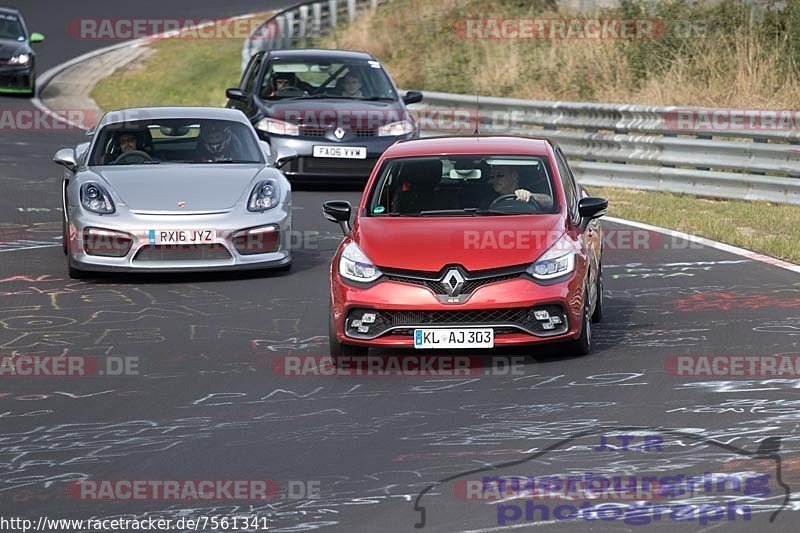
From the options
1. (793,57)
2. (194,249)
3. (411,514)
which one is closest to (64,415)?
(411,514)

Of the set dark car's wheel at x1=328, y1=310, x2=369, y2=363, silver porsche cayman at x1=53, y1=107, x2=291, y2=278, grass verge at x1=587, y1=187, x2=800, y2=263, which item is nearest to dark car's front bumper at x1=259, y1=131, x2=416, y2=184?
grass verge at x1=587, y1=187, x2=800, y2=263

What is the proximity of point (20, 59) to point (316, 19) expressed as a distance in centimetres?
719

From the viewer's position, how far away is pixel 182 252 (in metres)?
13.3

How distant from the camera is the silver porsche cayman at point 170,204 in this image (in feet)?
43.5

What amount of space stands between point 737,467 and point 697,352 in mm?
2929

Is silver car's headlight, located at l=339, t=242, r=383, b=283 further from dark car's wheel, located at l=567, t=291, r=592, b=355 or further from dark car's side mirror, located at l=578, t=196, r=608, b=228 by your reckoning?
dark car's side mirror, located at l=578, t=196, r=608, b=228

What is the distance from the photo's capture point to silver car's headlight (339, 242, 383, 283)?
32.6 ft

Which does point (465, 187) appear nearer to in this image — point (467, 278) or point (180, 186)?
point (467, 278)

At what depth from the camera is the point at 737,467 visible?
7.28 meters

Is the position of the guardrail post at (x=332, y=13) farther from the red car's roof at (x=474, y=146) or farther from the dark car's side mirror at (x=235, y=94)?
the red car's roof at (x=474, y=146)

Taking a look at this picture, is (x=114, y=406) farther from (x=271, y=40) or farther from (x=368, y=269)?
(x=271, y=40)

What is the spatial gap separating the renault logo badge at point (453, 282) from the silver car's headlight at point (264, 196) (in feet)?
13.7

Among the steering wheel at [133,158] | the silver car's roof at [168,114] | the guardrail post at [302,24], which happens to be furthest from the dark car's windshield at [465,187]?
the guardrail post at [302,24]

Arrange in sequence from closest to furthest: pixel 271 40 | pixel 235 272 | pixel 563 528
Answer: pixel 563 528, pixel 235 272, pixel 271 40
